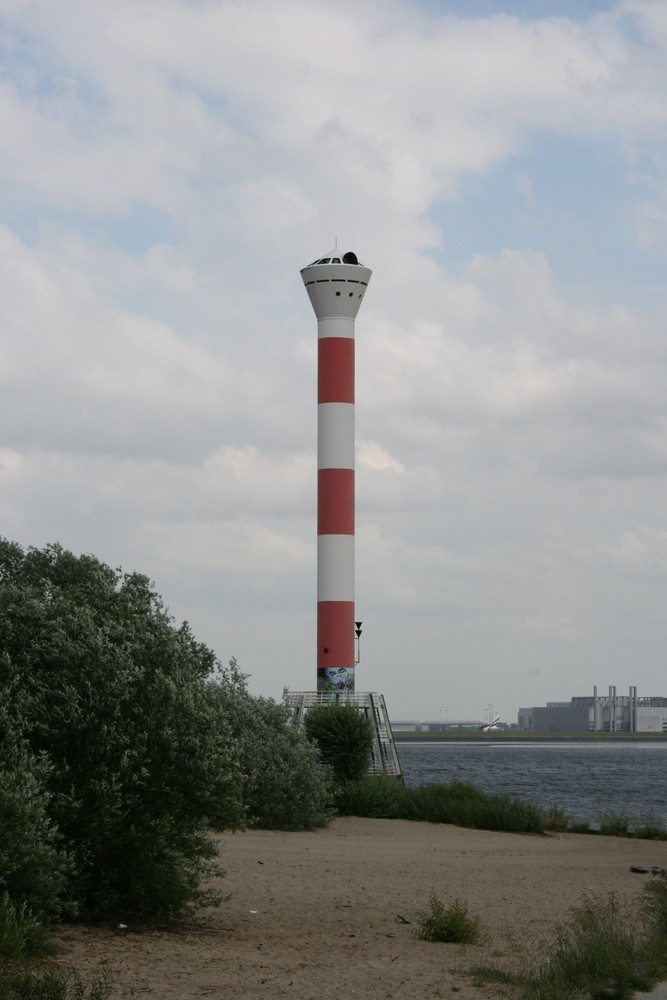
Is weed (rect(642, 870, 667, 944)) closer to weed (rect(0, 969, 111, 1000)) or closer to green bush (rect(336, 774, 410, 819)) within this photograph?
weed (rect(0, 969, 111, 1000))

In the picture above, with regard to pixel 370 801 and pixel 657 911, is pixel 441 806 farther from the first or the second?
pixel 657 911

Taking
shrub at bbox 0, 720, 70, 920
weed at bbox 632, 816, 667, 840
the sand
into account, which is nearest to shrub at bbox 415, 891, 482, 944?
the sand

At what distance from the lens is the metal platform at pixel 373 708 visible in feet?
141

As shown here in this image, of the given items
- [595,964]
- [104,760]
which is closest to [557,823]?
[595,964]

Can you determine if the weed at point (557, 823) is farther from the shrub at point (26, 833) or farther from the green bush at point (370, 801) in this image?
the shrub at point (26, 833)

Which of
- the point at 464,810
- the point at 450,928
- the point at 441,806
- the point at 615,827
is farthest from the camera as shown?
the point at 441,806

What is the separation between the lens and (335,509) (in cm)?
4362

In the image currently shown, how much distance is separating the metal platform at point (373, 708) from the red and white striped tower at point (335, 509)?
0.50 m

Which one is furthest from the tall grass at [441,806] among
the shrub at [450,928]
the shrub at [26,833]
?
the shrub at [26,833]

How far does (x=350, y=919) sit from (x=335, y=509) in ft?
93.5

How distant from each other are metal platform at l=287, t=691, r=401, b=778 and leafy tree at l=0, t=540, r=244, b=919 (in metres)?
29.0

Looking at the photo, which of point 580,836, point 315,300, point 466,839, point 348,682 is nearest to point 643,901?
point 466,839

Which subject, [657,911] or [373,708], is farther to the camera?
[373,708]

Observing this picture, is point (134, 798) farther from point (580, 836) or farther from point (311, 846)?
point (580, 836)
